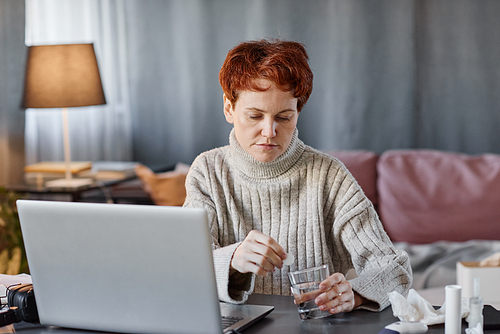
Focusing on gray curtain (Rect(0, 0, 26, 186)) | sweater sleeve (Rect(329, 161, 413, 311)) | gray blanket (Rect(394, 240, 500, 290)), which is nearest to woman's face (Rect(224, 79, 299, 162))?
sweater sleeve (Rect(329, 161, 413, 311))

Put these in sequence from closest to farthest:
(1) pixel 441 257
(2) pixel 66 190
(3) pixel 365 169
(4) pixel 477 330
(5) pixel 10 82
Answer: (4) pixel 477 330 → (1) pixel 441 257 → (2) pixel 66 190 → (3) pixel 365 169 → (5) pixel 10 82

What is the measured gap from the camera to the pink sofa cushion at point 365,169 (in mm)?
2625

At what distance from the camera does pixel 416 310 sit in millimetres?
971

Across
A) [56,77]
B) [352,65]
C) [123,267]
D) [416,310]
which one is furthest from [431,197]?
[123,267]

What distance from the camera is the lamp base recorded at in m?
2.51

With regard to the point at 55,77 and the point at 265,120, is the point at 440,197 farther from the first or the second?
the point at 55,77

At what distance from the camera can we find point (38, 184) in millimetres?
2625

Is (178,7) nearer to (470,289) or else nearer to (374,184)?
(374,184)

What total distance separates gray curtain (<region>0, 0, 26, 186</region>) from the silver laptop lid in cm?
222

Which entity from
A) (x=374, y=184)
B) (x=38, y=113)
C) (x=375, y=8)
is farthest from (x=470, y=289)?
(x=38, y=113)

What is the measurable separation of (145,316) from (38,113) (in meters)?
2.54

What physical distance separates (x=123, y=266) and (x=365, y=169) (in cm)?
191

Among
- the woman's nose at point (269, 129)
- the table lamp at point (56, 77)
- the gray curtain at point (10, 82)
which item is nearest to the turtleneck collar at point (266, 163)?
the woman's nose at point (269, 129)

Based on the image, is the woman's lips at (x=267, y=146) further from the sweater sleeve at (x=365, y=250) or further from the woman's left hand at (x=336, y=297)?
the woman's left hand at (x=336, y=297)
